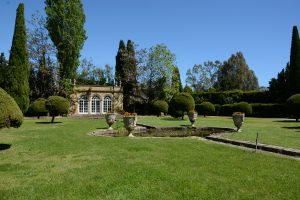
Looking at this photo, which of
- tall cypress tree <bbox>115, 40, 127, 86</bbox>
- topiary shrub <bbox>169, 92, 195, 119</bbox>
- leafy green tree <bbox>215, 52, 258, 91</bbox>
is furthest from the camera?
leafy green tree <bbox>215, 52, 258, 91</bbox>

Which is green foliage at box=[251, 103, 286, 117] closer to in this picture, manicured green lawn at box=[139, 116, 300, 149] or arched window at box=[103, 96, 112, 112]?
manicured green lawn at box=[139, 116, 300, 149]

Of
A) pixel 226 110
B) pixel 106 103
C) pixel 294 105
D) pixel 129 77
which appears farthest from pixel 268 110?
pixel 106 103

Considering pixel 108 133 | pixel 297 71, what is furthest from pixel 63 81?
pixel 297 71

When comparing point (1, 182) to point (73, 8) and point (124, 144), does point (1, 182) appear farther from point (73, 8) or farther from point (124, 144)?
point (73, 8)

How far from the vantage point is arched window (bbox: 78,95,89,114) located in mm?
38812

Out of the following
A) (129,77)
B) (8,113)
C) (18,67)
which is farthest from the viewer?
(129,77)

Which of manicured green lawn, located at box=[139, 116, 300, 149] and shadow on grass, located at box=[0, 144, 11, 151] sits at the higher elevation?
manicured green lawn, located at box=[139, 116, 300, 149]

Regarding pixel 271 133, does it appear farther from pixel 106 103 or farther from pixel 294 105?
pixel 106 103

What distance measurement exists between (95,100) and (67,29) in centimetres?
998

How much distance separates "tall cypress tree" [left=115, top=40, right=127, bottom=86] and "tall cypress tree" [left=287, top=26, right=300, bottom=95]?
1933 centimetres

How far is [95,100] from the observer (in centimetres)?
3981

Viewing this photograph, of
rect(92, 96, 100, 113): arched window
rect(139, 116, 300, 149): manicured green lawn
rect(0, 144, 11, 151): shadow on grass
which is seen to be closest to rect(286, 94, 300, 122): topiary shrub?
rect(139, 116, 300, 149): manicured green lawn

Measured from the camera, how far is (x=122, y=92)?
135 feet

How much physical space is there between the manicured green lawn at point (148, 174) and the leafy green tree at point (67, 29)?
999 inches
